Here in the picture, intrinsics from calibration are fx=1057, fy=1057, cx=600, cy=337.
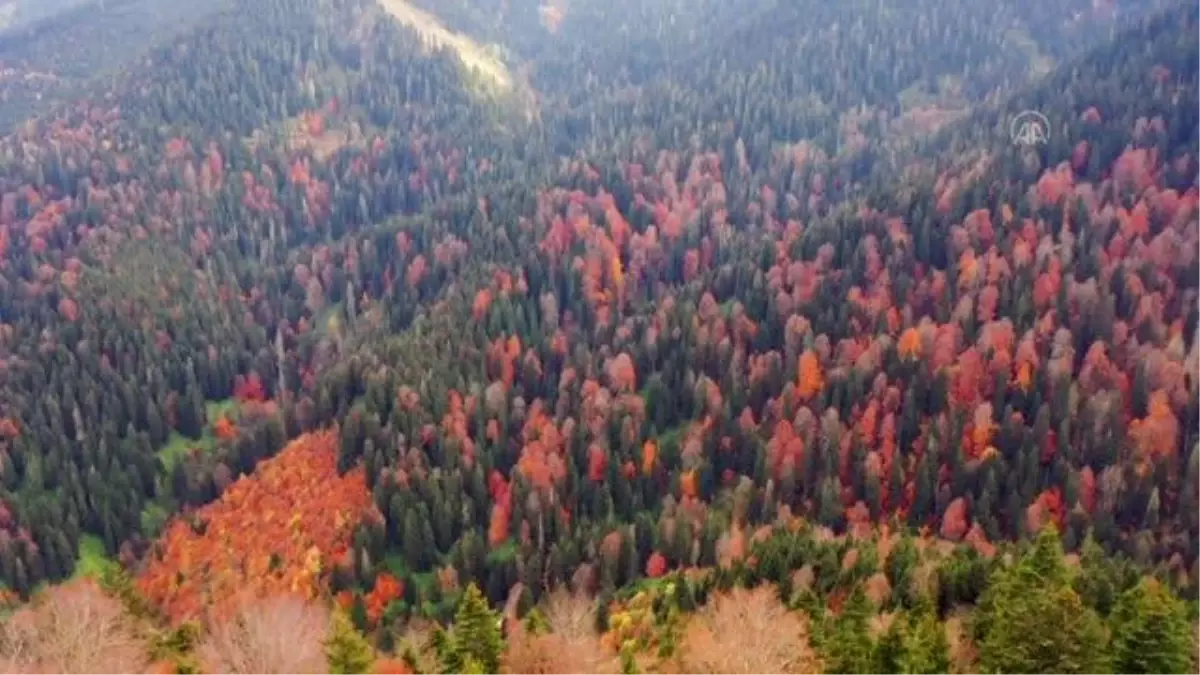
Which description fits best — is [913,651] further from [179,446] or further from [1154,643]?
[179,446]

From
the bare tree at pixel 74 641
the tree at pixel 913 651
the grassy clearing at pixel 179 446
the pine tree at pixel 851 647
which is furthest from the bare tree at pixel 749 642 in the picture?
the grassy clearing at pixel 179 446

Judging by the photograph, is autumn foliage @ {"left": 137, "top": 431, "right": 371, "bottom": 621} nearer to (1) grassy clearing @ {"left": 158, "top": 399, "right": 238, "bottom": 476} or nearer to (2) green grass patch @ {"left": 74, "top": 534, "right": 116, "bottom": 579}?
(2) green grass patch @ {"left": 74, "top": 534, "right": 116, "bottom": 579}

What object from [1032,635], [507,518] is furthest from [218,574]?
[1032,635]

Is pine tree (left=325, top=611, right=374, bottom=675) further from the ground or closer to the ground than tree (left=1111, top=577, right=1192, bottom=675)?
closer to the ground

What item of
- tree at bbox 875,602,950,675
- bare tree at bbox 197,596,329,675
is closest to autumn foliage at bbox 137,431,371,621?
bare tree at bbox 197,596,329,675

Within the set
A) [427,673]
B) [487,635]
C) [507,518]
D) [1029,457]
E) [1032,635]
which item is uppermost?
[1032,635]

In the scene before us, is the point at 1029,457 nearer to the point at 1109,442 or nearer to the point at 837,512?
the point at 1109,442

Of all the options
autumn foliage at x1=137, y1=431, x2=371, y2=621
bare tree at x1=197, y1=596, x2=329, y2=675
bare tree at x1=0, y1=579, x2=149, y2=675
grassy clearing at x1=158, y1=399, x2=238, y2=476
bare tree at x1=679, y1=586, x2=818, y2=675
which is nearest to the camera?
bare tree at x1=679, y1=586, x2=818, y2=675
